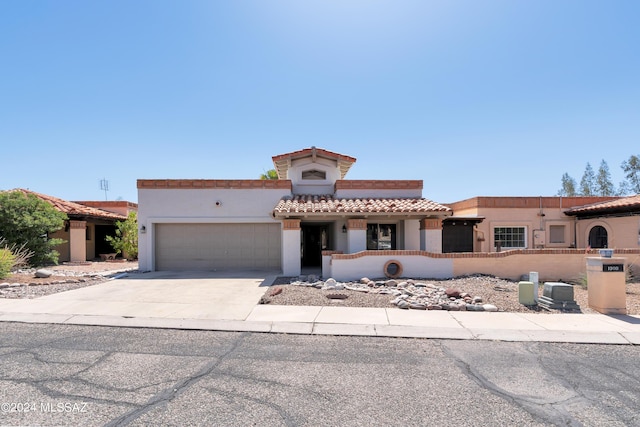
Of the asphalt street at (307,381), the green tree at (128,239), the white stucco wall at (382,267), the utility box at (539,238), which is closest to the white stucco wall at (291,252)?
the white stucco wall at (382,267)

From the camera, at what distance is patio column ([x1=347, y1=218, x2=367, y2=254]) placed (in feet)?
46.0

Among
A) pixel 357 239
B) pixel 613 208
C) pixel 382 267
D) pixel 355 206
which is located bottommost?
pixel 382 267

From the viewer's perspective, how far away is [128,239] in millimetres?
20828

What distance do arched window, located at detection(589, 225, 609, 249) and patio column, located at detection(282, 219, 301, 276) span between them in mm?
17830

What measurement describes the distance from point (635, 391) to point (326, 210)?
10.6m

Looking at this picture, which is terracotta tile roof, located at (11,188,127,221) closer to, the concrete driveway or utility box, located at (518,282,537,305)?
the concrete driveway

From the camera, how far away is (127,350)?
5.55 m

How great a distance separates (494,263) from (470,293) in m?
3.60

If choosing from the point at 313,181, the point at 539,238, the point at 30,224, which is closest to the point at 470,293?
the point at 313,181

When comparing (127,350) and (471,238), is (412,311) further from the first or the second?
(471,238)

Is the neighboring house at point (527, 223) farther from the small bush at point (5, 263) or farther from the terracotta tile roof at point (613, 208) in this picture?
the small bush at point (5, 263)

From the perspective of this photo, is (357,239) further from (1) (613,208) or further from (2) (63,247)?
(2) (63,247)

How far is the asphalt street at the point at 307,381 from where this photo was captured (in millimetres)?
A: 3621

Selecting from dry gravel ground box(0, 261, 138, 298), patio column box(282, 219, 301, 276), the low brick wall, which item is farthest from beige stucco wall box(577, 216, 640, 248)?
dry gravel ground box(0, 261, 138, 298)
